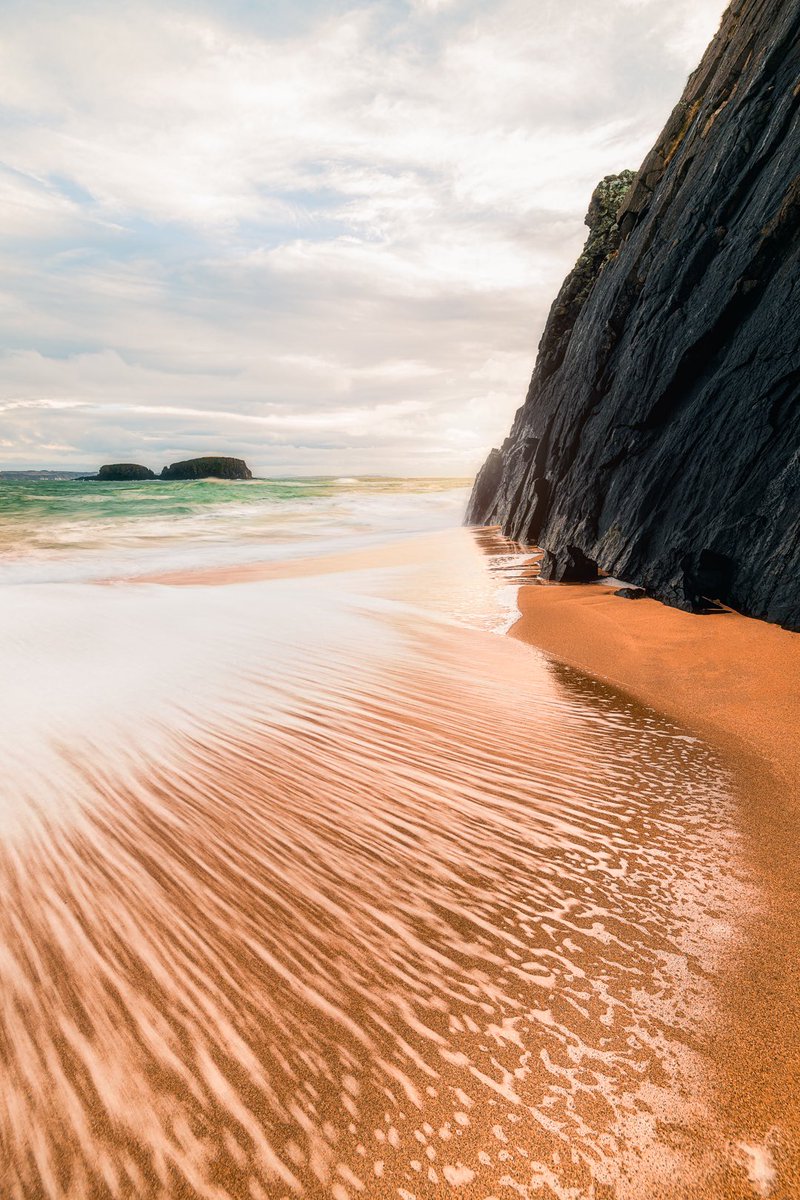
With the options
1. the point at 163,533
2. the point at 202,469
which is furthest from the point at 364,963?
the point at 202,469

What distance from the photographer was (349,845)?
216cm

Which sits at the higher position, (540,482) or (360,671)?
(540,482)

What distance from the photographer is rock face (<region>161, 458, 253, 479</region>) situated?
80688mm

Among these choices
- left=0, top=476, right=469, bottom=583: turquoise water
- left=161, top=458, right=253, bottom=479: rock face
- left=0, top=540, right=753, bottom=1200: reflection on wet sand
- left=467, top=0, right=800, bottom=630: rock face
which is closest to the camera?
left=0, top=540, right=753, bottom=1200: reflection on wet sand

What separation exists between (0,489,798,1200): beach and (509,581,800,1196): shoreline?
1 cm

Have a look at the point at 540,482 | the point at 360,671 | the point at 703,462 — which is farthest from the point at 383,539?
the point at 360,671

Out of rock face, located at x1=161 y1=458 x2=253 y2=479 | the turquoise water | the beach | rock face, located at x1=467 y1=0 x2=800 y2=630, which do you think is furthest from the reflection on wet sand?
rock face, located at x1=161 y1=458 x2=253 y2=479

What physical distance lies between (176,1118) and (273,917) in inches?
23.6

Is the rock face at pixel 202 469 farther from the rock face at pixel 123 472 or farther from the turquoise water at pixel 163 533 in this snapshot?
the turquoise water at pixel 163 533

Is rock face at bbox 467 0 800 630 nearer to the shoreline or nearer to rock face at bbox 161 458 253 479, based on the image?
the shoreline

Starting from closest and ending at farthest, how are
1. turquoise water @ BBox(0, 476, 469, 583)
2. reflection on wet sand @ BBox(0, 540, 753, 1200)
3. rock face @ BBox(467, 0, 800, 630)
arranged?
reflection on wet sand @ BBox(0, 540, 753, 1200)
rock face @ BBox(467, 0, 800, 630)
turquoise water @ BBox(0, 476, 469, 583)

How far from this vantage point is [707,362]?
6.28 metres

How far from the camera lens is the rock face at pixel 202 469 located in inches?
3177

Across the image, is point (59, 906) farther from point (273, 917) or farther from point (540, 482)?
point (540, 482)
